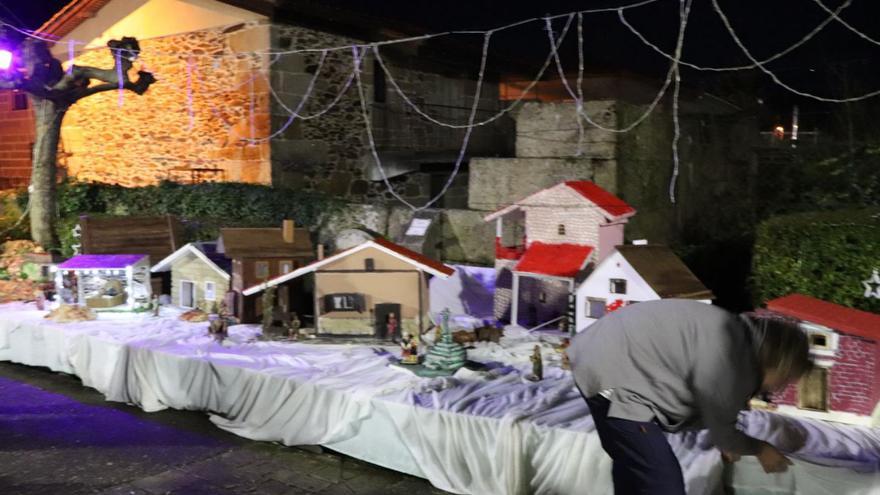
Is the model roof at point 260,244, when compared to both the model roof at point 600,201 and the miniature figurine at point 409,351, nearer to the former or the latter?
the miniature figurine at point 409,351

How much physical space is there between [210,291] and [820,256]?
4.75 metres

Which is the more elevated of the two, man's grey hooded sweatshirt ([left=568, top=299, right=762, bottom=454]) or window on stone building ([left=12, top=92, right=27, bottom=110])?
window on stone building ([left=12, top=92, right=27, bottom=110])

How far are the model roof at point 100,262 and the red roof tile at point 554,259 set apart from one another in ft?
11.6

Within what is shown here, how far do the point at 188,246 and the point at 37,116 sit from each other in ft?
14.0

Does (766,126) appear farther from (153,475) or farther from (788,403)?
(153,475)

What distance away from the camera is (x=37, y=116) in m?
9.08

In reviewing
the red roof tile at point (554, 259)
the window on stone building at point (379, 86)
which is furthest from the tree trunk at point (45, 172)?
the red roof tile at point (554, 259)

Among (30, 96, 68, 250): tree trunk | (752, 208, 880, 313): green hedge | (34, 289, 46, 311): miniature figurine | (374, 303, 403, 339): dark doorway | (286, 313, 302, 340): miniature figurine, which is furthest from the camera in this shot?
(30, 96, 68, 250): tree trunk

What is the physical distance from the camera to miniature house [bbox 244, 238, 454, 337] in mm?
5309

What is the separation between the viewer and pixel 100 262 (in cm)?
654

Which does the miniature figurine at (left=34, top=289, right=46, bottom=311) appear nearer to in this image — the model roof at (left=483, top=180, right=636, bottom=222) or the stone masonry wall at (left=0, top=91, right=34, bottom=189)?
the model roof at (left=483, top=180, right=636, bottom=222)

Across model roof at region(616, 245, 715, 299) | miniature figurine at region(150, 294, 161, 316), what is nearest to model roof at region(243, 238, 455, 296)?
model roof at region(616, 245, 715, 299)

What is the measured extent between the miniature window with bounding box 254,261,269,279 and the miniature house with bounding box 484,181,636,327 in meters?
1.83

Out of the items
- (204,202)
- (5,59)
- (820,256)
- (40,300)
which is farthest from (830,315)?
(5,59)
